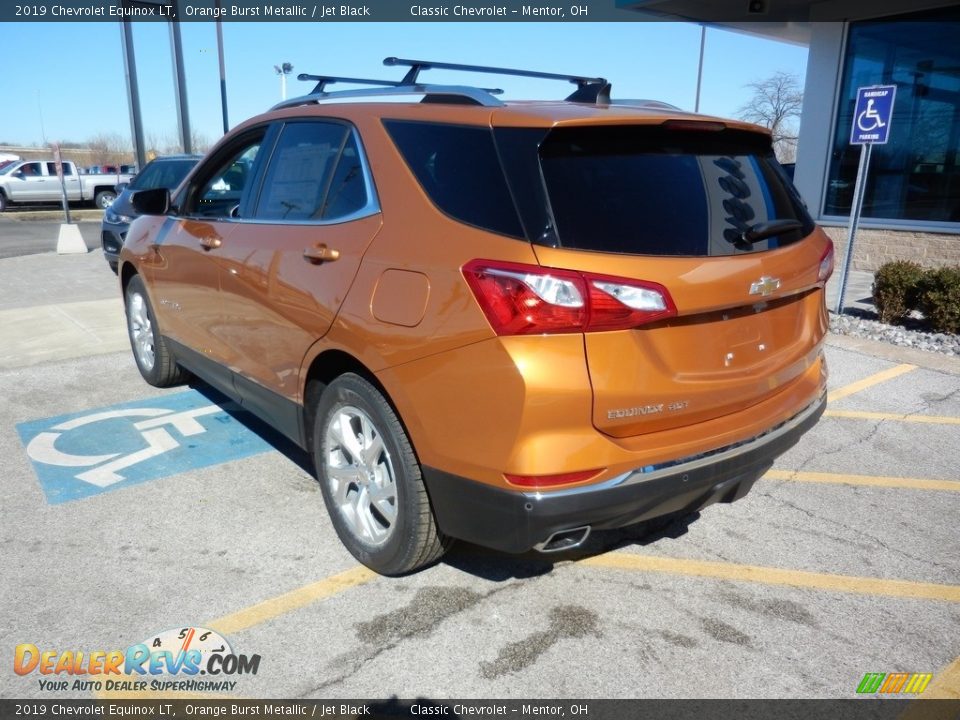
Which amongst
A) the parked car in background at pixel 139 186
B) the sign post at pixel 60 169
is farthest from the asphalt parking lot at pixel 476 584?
the sign post at pixel 60 169

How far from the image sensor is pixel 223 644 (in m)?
2.66

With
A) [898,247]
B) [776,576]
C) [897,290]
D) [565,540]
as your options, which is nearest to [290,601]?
[565,540]

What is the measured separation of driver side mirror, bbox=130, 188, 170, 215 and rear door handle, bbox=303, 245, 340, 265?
2.00 metres

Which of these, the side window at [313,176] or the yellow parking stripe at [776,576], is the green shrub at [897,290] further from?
the side window at [313,176]

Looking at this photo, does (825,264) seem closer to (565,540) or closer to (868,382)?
(565,540)

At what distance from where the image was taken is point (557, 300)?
7.50 feet

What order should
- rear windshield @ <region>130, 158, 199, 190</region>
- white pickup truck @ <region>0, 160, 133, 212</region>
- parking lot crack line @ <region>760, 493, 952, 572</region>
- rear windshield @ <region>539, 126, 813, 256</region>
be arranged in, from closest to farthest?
rear windshield @ <region>539, 126, 813, 256</region>, parking lot crack line @ <region>760, 493, 952, 572</region>, rear windshield @ <region>130, 158, 199, 190</region>, white pickup truck @ <region>0, 160, 133, 212</region>

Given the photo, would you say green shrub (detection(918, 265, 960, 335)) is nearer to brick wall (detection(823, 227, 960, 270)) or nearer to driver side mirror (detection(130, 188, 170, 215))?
brick wall (detection(823, 227, 960, 270))

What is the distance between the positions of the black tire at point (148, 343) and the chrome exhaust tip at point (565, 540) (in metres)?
3.53

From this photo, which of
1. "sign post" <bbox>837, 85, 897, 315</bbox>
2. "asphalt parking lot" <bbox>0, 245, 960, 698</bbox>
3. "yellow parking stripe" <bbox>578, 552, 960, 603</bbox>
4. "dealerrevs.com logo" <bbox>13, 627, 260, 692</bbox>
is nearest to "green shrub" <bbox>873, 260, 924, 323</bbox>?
"sign post" <bbox>837, 85, 897, 315</bbox>

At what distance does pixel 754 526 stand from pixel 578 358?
183 cm

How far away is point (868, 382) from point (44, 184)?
29.3m

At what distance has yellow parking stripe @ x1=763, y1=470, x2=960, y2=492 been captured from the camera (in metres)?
4.09

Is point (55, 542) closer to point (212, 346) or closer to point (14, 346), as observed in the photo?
point (212, 346)
